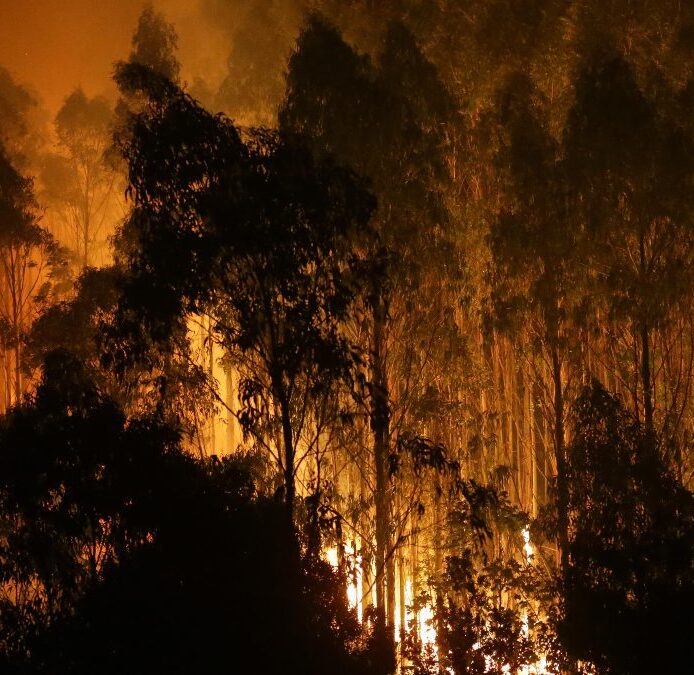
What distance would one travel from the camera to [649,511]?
6.82m

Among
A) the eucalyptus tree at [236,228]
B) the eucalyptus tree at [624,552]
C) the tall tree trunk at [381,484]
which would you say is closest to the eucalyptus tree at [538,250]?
the tall tree trunk at [381,484]

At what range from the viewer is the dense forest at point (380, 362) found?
18.7 feet

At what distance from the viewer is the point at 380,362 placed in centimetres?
972

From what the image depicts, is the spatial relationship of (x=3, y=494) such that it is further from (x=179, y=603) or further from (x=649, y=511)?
(x=649, y=511)

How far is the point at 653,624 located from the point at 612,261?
4.70 meters

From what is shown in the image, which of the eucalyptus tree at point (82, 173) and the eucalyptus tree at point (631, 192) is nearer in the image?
the eucalyptus tree at point (631, 192)

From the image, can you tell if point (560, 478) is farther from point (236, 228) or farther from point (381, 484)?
point (236, 228)

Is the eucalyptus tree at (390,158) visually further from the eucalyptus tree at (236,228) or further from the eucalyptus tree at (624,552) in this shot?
the eucalyptus tree at (624,552)

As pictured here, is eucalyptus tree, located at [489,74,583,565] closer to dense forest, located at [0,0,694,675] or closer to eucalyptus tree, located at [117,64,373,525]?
dense forest, located at [0,0,694,675]

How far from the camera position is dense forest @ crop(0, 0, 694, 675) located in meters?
5.71

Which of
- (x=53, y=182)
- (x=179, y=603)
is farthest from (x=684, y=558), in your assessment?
(x=53, y=182)

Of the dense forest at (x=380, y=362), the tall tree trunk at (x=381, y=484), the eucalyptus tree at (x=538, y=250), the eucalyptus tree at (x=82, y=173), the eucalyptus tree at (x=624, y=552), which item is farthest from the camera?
the eucalyptus tree at (x=82, y=173)

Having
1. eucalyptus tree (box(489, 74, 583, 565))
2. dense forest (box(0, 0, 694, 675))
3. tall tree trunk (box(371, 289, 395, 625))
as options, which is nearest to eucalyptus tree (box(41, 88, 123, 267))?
dense forest (box(0, 0, 694, 675))

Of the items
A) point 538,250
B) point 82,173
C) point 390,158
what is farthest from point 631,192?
point 82,173
